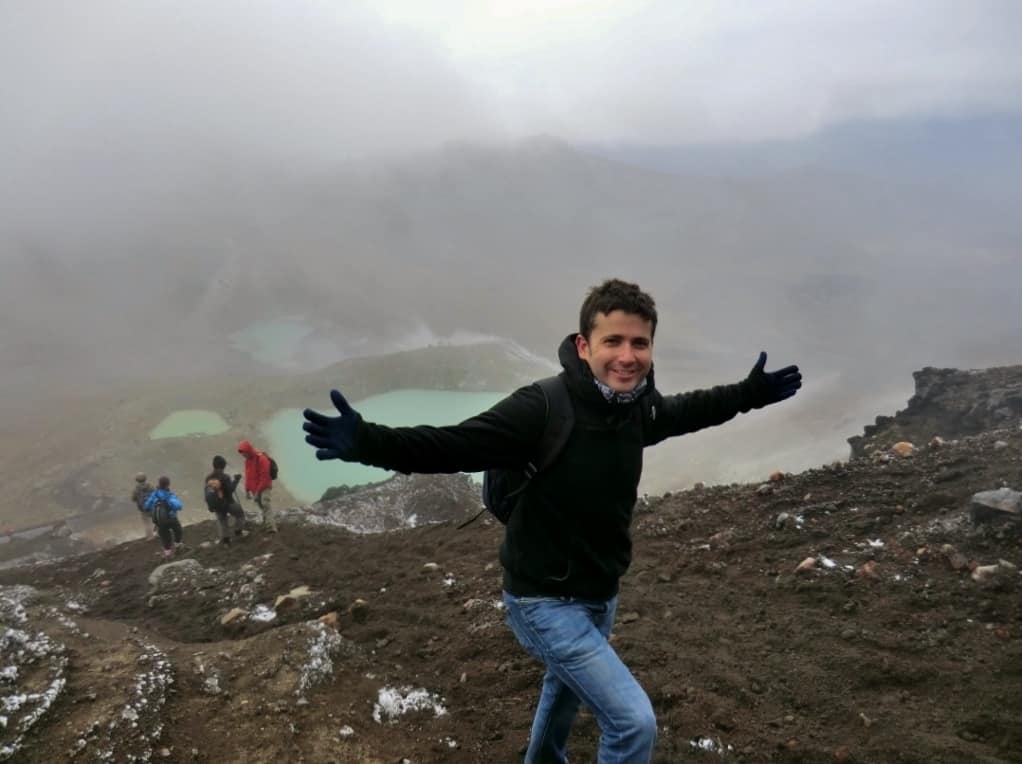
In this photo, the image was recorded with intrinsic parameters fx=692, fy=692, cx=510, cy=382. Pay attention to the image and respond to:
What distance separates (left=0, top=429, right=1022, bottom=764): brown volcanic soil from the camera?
18.0 feet

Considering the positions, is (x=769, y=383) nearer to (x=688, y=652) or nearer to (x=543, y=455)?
(x=543, y=455)

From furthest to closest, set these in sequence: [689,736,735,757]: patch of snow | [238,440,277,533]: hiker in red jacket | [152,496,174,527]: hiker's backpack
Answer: [152,496,174,527]: hiker's backpack
[238,440,277,533]: hiker in red jacket
[689,736,735,757]: patch of snow

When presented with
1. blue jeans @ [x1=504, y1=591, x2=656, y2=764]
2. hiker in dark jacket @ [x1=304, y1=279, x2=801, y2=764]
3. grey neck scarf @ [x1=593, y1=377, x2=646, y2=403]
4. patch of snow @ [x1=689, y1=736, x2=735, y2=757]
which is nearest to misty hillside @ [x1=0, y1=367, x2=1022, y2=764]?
patch of snow @ [x1=689, y1=736, x2=735, y2=757]

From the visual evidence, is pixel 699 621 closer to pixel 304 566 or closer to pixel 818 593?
pixel 818 593

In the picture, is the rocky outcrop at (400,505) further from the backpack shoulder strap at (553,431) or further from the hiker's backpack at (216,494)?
the backpack shoulder strap at (553,431)

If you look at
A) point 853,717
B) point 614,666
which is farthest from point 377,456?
point 853,717

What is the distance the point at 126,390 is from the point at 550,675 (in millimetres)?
93289

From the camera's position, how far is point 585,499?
3523mm

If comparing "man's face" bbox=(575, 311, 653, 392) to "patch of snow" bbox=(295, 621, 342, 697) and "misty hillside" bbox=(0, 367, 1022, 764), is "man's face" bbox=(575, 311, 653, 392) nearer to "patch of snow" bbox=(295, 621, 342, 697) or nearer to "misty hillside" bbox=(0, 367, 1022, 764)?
"misty hillside" bbox=(0, 367, 1022, 764)

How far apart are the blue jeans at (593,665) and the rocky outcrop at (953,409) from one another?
17492 mm

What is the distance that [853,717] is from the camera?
551cm

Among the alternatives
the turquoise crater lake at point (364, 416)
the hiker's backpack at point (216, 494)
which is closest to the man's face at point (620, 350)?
the hiker's backpack at point (216, 494)

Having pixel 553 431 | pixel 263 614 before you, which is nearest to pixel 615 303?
pixel 553 431

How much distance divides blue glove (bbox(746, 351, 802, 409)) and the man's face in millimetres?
1199
